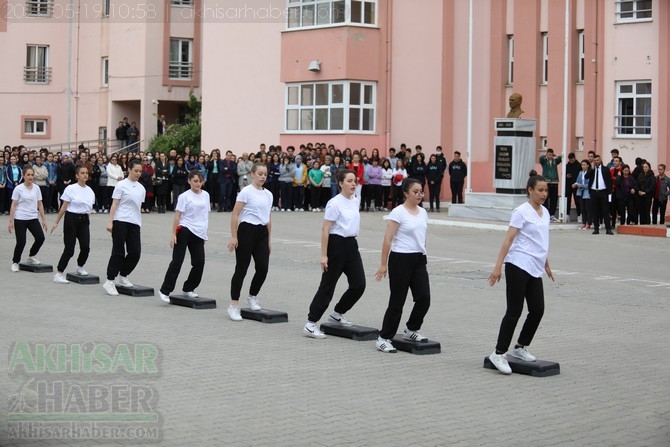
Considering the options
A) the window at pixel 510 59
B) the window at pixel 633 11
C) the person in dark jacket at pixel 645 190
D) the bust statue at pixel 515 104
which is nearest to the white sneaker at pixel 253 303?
the person in dark jacket at pixel 645 190

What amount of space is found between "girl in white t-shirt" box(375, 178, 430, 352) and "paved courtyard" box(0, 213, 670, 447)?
1.47 feet

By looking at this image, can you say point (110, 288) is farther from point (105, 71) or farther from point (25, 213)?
point (105, 71)

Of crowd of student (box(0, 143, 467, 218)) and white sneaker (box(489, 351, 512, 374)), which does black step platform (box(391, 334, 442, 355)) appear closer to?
white sneaker (box(489, 351, 512, 374))

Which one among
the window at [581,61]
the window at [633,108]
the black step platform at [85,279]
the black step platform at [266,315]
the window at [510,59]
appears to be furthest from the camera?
the window at [510,59]

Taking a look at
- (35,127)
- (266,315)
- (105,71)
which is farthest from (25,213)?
(35,127)

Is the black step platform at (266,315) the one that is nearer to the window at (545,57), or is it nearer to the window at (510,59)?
the window at (545,57)

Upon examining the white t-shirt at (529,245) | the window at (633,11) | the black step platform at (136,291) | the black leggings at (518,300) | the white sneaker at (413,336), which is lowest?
the white sneaker at (413,336)

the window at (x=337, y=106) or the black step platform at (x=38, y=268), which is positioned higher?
the window at (x=337, y=106)

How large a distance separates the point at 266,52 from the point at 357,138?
6.48 metres

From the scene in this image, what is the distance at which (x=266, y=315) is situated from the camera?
1390cm

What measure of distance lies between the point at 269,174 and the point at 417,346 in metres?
21.9

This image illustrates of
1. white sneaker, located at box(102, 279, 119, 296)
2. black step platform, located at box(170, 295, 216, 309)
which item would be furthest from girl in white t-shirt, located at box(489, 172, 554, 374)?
white sneaker, located at box(102, 279, 119, 296)

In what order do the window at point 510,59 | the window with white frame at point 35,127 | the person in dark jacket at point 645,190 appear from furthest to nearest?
the window with white frame at point 35,127 → the window at point 510,59 → the person in dark jacket at point 645,190

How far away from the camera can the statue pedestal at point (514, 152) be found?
3133 centimetres
